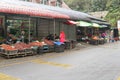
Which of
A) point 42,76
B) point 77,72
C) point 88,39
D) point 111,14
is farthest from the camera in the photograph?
point 111,14

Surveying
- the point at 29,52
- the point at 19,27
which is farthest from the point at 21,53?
the point at 19,27

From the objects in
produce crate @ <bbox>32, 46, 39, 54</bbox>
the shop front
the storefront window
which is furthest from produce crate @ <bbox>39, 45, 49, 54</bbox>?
the storefront window

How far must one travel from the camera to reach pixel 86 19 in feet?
101

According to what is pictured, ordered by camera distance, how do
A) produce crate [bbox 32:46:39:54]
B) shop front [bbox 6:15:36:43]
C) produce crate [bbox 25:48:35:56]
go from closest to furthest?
produce crate [bbox 25:48:35:56]
produce crate [bbox 32:46:39:54]
shop front [bbox 6:15:36:43]

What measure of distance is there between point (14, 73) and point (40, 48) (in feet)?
26.2

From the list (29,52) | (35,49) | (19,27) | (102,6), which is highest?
(102,6)

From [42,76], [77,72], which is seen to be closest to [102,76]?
[77,72]

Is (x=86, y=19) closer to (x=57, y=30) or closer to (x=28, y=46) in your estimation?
(x=57, y=30)

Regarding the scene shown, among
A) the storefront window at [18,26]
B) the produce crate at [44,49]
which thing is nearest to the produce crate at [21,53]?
the produce crate at [44,49]

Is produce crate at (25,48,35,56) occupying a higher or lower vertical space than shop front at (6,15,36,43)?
lower

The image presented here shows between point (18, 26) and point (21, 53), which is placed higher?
point (18, 26)

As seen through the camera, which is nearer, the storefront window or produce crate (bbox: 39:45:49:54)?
produce crate (bbox: 39:45:49:54)

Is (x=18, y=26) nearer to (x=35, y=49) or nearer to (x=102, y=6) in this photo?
(x=35, y=49)

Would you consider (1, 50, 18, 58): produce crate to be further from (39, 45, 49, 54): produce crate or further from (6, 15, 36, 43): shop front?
(6, 15, 36, 43): shop front
